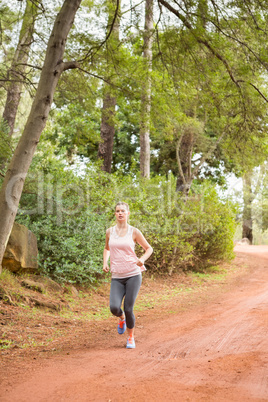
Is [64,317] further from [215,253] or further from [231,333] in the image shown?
[215,253]

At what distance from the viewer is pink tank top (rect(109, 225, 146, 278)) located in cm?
504

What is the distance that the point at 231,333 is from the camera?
5812mm

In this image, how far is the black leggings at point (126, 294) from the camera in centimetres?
498

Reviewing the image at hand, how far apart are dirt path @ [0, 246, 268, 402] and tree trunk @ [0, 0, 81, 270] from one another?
2.52m

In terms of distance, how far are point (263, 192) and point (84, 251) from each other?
2852 cm

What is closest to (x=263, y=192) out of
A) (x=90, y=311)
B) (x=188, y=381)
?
(x=90, y=311)

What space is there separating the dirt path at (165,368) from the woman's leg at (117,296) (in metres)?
0.52

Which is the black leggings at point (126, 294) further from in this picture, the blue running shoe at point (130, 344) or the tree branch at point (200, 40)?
the tree branch at point (200, 40)

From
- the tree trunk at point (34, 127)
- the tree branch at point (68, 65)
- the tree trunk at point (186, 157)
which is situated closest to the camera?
the tree trunk at point (34, 127)

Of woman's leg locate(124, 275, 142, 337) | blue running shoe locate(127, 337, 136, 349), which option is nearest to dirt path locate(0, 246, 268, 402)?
blue running shoe locate(127, 337, 136, 349)

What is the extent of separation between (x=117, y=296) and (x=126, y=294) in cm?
13

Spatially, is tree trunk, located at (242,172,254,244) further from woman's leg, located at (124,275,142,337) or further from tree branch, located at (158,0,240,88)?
woman's leg, located at (124,275,142,337)

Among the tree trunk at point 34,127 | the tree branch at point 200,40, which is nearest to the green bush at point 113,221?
the tree trunk at point 34,127

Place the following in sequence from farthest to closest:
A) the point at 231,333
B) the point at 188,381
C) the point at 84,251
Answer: the point at 84,251, the point at 231,333, the point at 188,381
